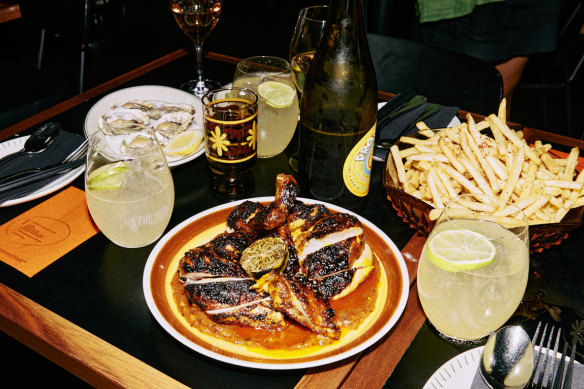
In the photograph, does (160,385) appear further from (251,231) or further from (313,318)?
(251,231)

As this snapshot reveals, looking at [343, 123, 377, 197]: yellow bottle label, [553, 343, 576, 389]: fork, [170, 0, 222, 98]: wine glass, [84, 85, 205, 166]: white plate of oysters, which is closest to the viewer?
[553, 343, 576, 389]: fork

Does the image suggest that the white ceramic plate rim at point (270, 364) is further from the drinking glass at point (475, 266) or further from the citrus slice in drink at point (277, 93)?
the citrus slice in drink at point (277, 93)

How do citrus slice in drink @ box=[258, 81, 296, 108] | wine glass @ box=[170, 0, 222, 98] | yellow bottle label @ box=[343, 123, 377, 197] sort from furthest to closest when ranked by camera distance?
wine glass @ box=[170, 0, 222, 98] → citrus slice in drink @ box=[258, 81, 296, 108] → yellow bottle label @ box=[343, 123, 377, 197]

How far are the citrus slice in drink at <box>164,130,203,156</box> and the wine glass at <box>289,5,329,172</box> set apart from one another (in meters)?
0.35

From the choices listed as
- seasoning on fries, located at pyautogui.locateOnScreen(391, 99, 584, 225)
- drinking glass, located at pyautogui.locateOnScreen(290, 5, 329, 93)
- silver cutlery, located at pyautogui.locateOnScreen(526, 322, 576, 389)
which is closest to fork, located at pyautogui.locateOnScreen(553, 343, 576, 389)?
silver cutlery, located at pyautogui.locateOnScreen(526, 322, 576, 389)

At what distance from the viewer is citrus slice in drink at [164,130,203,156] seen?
167 cm

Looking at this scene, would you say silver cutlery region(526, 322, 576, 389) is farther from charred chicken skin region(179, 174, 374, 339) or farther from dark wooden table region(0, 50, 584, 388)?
charred chicken skin region(179, 174, 374, 339)

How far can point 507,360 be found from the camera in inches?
36.8

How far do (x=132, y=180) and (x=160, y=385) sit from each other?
1.76 ft

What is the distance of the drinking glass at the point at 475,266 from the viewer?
3.18ft

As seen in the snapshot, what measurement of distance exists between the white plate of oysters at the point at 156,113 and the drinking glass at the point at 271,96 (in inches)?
9.4

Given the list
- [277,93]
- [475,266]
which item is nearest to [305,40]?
[277,93]

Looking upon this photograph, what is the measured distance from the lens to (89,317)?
45.3 inches

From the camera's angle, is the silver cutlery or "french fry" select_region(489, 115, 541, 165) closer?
the silver cutlery
